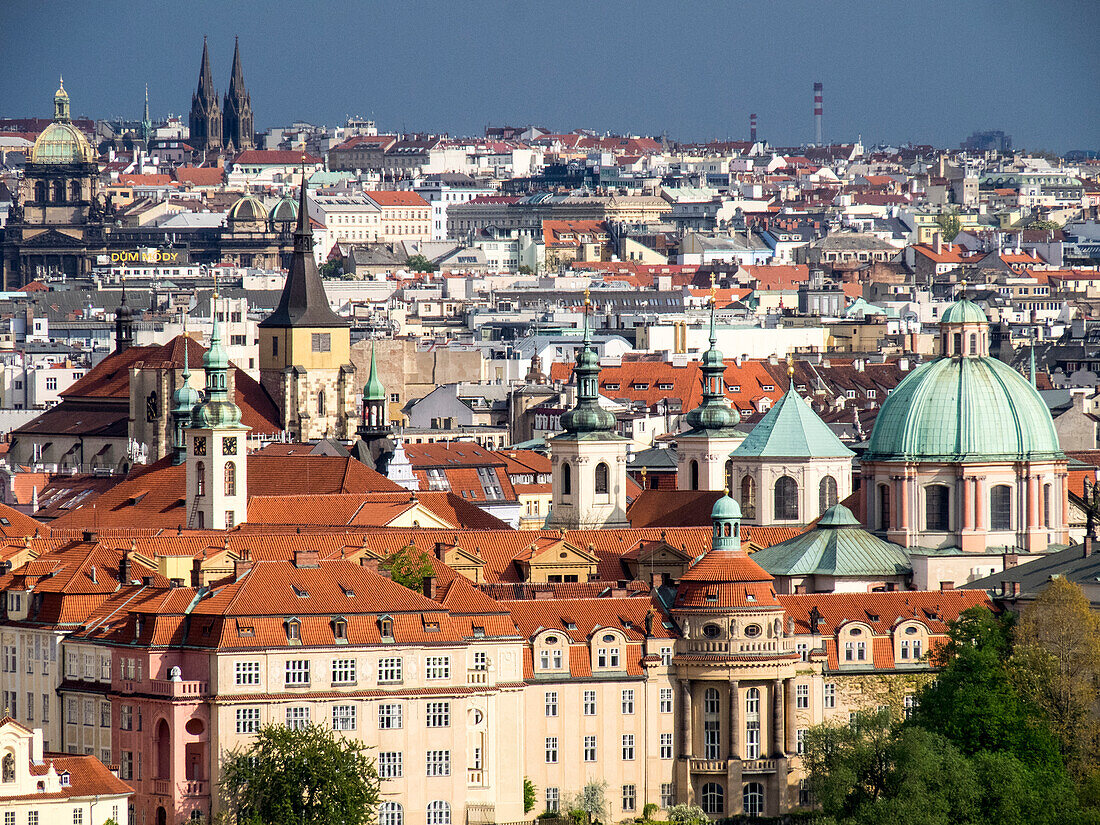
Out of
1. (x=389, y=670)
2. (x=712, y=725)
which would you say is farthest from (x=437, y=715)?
(x=712, y=725)

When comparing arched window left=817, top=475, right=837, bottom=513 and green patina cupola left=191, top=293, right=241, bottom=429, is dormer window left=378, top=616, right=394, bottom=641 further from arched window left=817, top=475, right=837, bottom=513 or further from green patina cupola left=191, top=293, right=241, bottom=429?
arched window left=817, top=475, right=837, bottom=513

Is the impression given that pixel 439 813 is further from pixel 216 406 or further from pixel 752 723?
pixel 216 406

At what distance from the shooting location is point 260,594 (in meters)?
78.8

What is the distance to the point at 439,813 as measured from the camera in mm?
78062

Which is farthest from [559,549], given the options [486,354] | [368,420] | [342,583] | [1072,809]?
[486,354]

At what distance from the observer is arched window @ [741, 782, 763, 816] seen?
83250 millimetres

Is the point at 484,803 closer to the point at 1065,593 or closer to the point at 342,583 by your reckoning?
the point at 342,583

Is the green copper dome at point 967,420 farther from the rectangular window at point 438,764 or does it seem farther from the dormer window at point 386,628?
the rectangular window at point 438,764

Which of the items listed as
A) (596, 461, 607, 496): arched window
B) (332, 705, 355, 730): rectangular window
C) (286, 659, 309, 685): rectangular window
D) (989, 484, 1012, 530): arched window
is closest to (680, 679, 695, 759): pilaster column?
(332, 705, 355, 730): rectangular window

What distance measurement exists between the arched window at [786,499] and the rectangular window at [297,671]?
103 ft

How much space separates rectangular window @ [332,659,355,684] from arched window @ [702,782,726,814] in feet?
31.7

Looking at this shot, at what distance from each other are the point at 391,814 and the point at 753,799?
10.1m

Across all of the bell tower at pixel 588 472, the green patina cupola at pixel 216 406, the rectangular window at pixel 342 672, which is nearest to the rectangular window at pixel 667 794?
the rectangular window at pixel 342 672

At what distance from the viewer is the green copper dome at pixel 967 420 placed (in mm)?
98500
